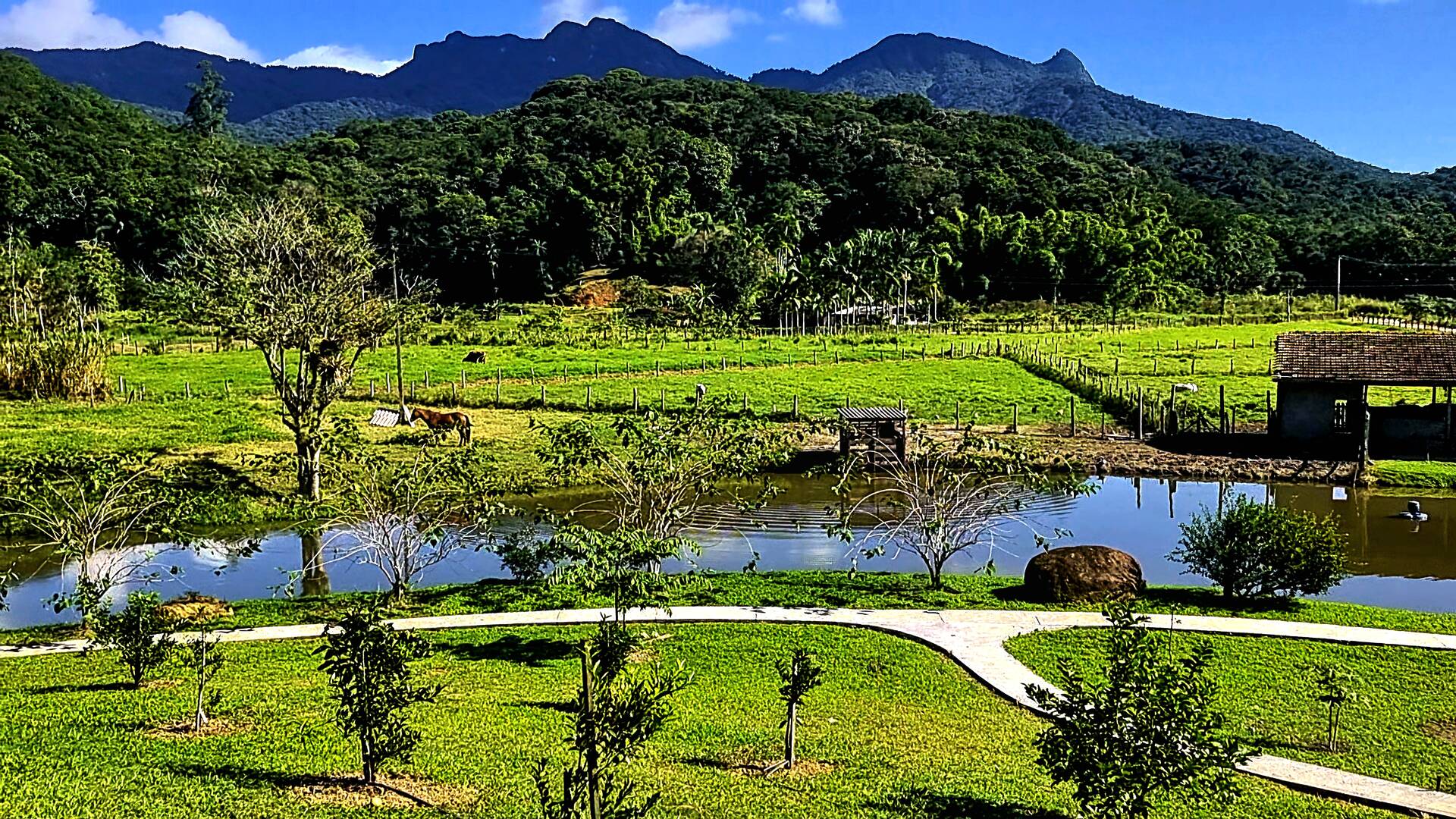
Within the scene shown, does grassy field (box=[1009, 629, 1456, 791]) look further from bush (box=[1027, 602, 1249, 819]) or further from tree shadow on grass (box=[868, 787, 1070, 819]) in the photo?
bush (box=[1027, 602, 1249, 819])

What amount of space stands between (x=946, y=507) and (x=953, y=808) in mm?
9921

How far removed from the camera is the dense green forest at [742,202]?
8019cm

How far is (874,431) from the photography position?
30.2m

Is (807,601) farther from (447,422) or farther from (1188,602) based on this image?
(447,422)

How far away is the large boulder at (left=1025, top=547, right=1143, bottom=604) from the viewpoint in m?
17.0

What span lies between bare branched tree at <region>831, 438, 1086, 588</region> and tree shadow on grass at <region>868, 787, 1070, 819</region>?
857 centimetres

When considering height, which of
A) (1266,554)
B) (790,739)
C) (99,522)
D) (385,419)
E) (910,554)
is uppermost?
(385,419)

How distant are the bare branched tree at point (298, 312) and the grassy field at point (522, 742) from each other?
37.8 ft

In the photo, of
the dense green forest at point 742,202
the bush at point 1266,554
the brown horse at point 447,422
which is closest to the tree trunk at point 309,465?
the brown horse at point 447,422

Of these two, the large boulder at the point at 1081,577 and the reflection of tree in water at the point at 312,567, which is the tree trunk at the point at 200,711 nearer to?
the reflection of tree in water at the point at 312,567

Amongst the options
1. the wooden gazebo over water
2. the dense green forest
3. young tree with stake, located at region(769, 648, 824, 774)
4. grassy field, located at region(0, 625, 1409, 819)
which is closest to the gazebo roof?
the wooden gazebo over water

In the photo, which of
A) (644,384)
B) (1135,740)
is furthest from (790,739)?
(644,384)

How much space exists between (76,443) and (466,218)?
70.7m

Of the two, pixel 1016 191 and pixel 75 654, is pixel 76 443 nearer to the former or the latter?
pixel 75 654
